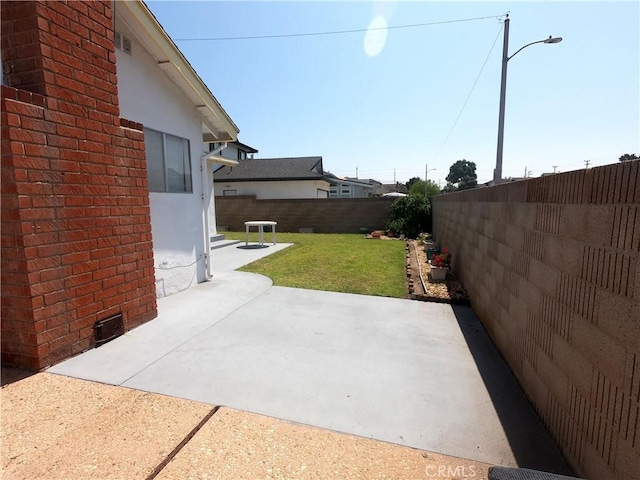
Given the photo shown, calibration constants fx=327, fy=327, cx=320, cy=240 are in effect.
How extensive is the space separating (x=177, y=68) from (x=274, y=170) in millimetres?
18432

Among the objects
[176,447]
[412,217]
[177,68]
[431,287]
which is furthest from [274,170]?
[176,447]

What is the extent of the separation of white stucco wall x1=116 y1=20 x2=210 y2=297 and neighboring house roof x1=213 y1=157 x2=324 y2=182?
15421mm

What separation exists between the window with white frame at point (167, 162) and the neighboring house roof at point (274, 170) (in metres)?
Result: 15.5

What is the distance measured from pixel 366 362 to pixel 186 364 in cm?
185

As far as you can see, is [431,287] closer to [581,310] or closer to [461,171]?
[581,310]

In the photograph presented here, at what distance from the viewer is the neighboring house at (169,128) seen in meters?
4.71

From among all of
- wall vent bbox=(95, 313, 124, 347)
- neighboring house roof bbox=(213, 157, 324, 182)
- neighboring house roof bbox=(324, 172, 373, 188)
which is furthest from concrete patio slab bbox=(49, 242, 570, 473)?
neighboring house roof bbox=(324, 172, 373, 188)

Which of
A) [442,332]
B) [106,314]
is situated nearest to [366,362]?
[442,332]

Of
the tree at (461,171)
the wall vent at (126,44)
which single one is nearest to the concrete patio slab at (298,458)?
the wall vent at (126,44)

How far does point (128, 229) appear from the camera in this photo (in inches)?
158

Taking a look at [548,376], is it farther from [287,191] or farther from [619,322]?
[287,191]

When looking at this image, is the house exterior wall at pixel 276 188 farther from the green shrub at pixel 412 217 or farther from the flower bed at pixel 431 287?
the flower bed at pixel 431 287

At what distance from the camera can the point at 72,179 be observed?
328 centimetres

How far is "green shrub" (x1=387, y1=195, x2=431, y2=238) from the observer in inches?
598
